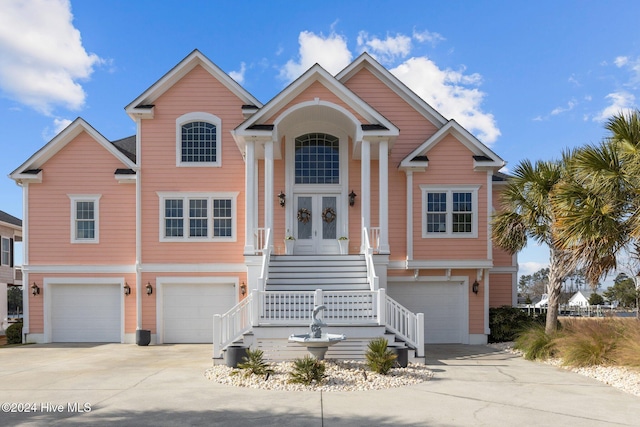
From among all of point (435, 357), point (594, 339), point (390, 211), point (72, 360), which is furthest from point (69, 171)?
point (594, 339)

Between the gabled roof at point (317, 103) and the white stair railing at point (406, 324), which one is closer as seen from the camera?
the white stair railing at point (406, 324)

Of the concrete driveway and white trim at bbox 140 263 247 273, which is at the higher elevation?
white trim at bbox 140 263 247 273

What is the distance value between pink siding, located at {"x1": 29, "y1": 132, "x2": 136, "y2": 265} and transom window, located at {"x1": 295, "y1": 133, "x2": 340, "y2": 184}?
580 centimetres

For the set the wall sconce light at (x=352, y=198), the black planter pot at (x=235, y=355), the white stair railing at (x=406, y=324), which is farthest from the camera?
the wall sconce light at (x=352, y=198)

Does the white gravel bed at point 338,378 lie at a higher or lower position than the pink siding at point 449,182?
lower

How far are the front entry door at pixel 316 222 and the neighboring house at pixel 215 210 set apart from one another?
0.05 metres

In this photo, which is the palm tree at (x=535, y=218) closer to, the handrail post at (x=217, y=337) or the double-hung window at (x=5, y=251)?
the handrail post at (x=217, y=337)

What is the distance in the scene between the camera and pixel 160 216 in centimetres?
1702

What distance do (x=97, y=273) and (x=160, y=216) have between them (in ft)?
9.69

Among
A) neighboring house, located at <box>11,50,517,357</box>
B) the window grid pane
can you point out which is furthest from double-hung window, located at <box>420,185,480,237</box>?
the window grid pane

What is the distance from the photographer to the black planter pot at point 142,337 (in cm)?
1636

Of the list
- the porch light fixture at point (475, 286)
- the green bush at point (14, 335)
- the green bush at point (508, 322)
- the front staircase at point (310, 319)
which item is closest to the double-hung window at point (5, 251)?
the green bush at point (14, 335)

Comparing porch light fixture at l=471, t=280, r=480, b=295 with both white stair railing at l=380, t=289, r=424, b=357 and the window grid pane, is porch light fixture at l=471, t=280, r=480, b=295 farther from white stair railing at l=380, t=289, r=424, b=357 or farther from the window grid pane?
the window grid pane

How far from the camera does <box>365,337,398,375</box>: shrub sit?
10.4 meters
